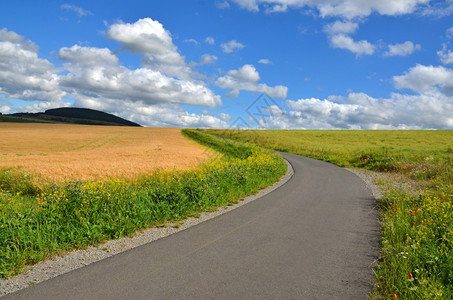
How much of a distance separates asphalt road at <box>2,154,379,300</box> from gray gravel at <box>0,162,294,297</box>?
267mm

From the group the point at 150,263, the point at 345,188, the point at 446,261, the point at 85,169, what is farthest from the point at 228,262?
the point at 85,169

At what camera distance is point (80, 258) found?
645 cm

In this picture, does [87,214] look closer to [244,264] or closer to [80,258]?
[80,258]

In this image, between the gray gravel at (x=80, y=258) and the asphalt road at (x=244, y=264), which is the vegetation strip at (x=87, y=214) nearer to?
the gray gravel at (x=80, y=258)

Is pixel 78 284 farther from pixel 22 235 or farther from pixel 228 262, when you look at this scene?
pixel 228 262

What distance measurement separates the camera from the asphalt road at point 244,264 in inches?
200

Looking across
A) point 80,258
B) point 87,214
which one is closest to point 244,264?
point 80,258

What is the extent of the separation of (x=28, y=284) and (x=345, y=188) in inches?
550

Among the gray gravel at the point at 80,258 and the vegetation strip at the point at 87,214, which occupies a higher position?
the vegetation strip at the point at 87,214

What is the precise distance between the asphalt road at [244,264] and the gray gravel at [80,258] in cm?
27

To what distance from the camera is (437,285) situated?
5.09 metres

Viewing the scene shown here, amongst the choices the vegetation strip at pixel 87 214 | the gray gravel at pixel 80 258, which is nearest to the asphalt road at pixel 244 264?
the gray gravel at pixel 80 258

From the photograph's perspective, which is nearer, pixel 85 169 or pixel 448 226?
pixel 448 226

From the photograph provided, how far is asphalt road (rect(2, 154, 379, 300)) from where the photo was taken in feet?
16.6
